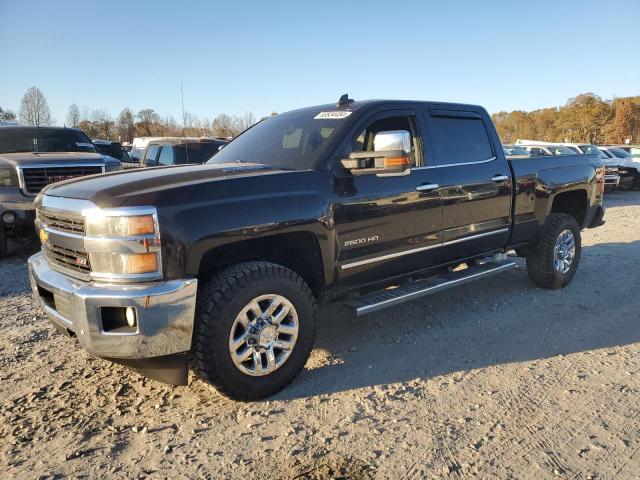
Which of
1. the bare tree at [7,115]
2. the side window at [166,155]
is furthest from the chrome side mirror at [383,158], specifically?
the bare tree at [7,115]

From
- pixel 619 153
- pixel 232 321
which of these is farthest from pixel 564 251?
pixel 619 153

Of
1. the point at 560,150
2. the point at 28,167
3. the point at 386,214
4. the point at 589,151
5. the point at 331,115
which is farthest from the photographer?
the point at 560,150

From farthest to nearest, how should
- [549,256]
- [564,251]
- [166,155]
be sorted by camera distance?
[166,155] → [564,251] → [549,256]

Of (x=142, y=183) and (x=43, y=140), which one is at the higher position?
(x=43, y=140)

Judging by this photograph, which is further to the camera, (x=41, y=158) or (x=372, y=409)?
(x=41, y=158)

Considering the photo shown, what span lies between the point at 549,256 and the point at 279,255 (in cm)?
341

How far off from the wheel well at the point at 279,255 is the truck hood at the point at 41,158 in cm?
512

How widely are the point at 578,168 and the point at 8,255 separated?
25.9 ft

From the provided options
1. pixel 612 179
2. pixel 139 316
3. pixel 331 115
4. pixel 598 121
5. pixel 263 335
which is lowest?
pixel 612 179

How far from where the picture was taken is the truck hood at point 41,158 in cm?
689

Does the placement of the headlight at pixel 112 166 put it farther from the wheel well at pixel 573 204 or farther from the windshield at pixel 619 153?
the windshield at pixel 619 153

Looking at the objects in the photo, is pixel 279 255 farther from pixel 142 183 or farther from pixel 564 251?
pixel 564 251

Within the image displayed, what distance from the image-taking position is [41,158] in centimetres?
715

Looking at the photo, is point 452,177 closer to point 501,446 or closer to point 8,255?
point 501,446
